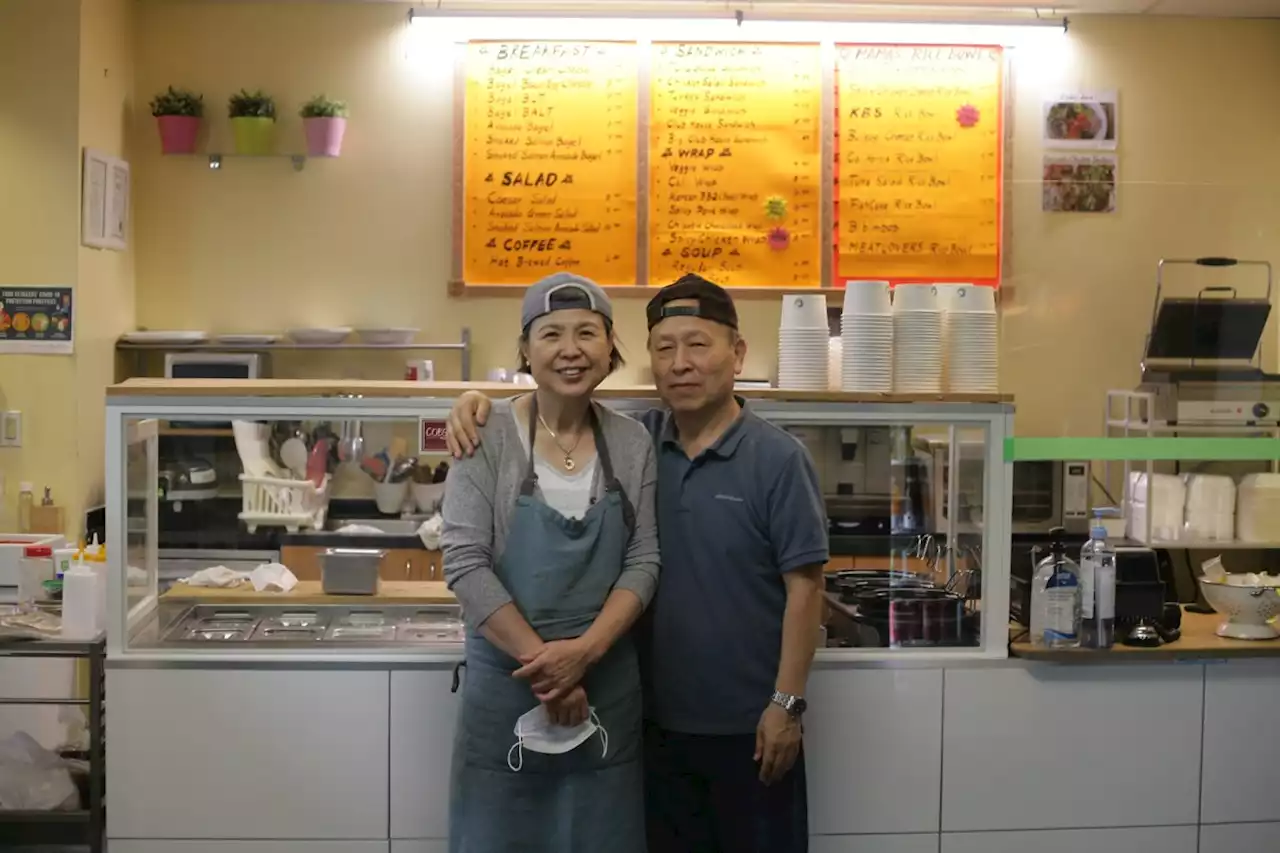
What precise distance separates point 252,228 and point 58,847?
8.47 ft

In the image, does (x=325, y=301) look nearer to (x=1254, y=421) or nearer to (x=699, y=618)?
(x=699, y=618)

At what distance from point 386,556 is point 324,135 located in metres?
1.90

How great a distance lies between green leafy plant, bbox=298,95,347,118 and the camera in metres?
4.36

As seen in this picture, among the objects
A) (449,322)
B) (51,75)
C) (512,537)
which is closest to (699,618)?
(512,537)

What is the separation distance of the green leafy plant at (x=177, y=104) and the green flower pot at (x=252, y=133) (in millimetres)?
136

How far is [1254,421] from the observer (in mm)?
4066

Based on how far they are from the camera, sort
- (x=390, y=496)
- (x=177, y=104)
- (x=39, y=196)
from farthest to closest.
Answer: (x=177, y=104)
(x=390, y=496)
(x=39, y=196)

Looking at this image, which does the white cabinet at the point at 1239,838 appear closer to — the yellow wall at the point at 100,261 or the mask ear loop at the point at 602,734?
the mask ear loop at the point at 602,734

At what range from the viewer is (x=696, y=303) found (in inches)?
85.9

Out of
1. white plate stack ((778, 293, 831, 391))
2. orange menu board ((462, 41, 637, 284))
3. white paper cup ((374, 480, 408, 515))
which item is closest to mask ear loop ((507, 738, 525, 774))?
white plate stack ((778, 293, 831, 391))

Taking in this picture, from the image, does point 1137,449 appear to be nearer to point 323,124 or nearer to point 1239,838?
point 1239,838

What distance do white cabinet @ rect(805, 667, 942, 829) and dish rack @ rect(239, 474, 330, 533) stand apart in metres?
1.67

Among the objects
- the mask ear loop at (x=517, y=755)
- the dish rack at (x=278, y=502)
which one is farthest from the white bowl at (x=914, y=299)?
the dish rack at (x=278, y=502)

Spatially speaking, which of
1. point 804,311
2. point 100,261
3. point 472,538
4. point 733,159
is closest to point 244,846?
point 472,538
